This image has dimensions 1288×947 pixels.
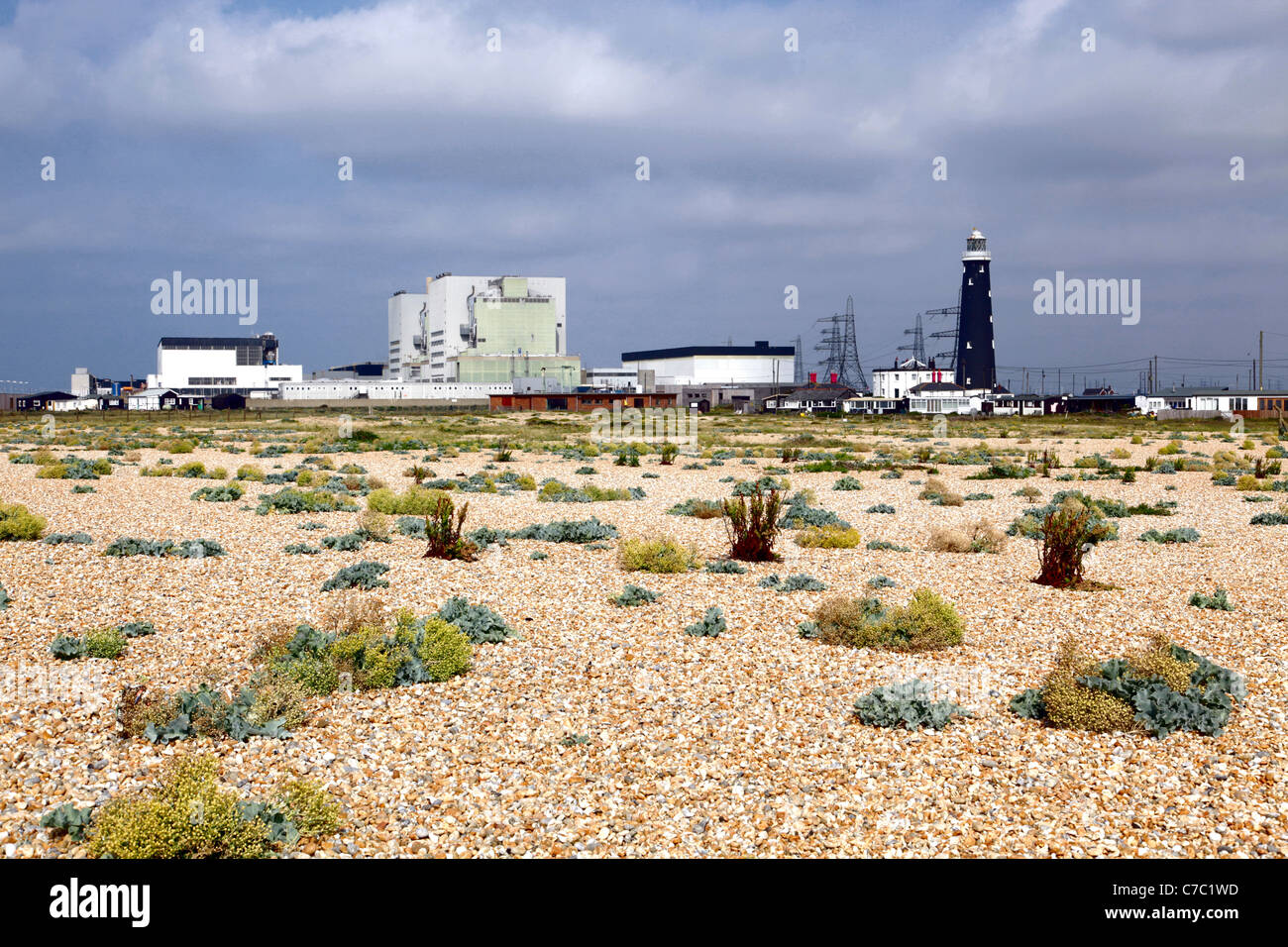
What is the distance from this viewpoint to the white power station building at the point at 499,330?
16162 cm

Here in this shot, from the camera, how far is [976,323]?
16888 centimetres

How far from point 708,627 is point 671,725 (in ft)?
9.98

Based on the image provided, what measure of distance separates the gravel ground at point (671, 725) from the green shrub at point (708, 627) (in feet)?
0.29

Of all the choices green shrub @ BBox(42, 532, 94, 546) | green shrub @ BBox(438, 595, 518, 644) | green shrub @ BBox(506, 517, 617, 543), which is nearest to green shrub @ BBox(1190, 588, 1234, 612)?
green shrub @ BBox(438, 595, 518, 644)

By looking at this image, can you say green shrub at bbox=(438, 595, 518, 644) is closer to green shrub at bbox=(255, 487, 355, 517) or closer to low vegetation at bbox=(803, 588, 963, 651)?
low vegetation at bbox=(803, 588, 963, 651)

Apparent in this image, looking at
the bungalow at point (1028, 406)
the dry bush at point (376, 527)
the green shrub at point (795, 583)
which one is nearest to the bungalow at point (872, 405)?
the bungalow at point (1028, 406)

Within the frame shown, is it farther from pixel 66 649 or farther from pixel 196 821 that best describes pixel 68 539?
pixel 196 821

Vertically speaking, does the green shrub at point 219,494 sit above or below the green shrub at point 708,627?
above

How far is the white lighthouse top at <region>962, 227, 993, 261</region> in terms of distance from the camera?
561 ft

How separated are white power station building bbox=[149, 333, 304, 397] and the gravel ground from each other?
170 metres

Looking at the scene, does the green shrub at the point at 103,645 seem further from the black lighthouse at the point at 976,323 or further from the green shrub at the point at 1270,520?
the black lighthouse at the point at 976,323

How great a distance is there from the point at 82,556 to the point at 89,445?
35399mm
